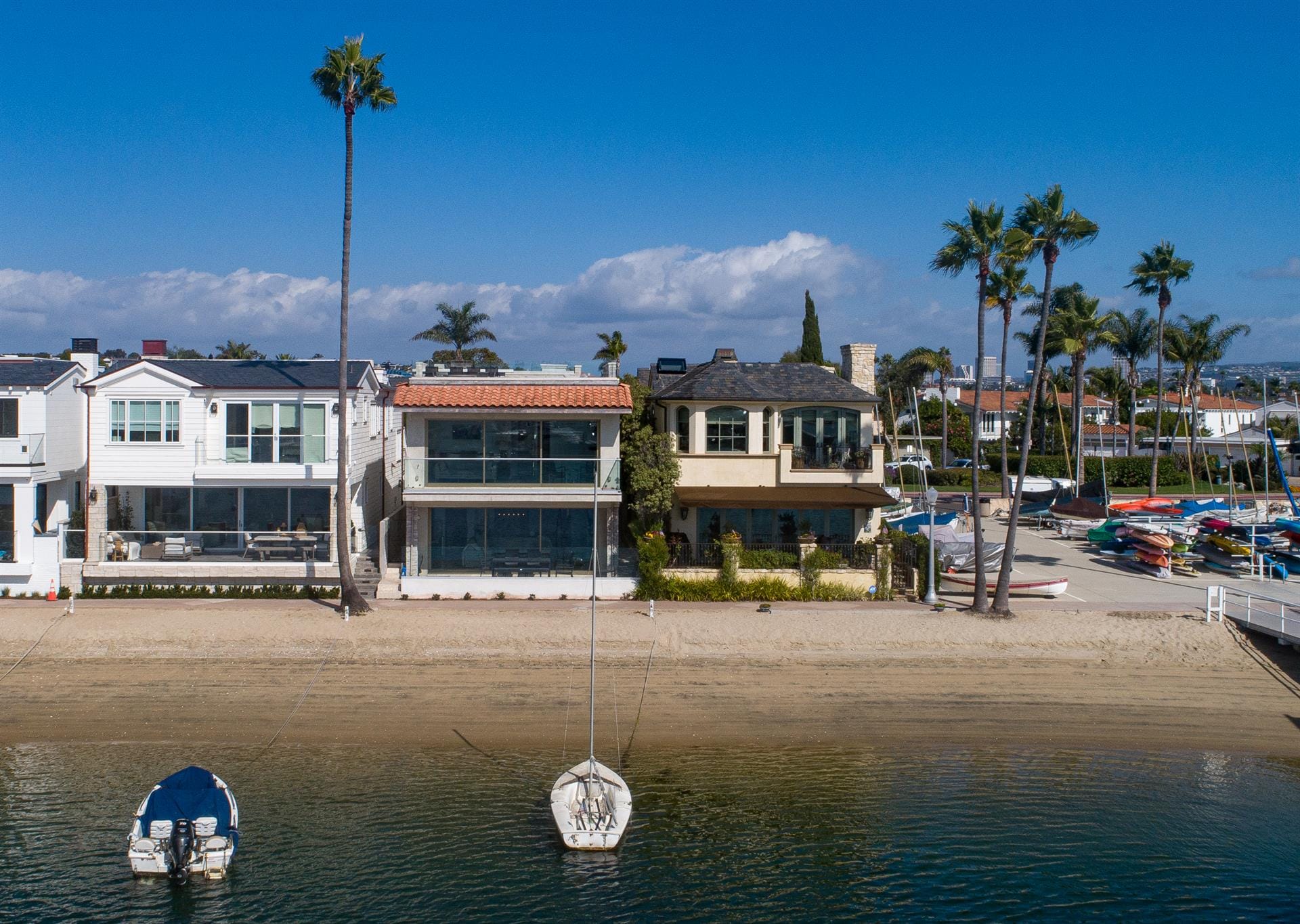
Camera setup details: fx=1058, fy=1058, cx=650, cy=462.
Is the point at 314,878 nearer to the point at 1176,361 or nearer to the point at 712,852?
the point at 712,852

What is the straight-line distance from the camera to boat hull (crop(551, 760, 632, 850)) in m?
17.2

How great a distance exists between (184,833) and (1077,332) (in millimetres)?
38918

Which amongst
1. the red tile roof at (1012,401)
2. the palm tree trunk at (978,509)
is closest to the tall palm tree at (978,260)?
the palm tree trunk at (978,509)

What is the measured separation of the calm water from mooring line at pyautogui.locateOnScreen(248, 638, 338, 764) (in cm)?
32

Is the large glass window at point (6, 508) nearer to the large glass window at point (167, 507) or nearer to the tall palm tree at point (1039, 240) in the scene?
the large glass window at point (167, 507)

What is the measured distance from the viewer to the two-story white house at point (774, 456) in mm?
32188

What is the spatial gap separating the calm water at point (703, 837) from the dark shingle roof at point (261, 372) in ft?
41.4

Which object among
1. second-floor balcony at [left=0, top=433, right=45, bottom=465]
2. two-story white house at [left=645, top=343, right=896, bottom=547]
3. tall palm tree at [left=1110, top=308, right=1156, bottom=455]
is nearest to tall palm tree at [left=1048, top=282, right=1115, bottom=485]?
tall palm tree at [left=1110, top=308, right=1156, bottom=455]

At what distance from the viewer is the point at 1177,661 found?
26.4 metres

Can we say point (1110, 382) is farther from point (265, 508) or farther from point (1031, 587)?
point (265, 508)

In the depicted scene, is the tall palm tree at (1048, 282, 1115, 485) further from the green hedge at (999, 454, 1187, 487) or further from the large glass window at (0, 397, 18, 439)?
the large glass window at (0, 397, 18, 439)

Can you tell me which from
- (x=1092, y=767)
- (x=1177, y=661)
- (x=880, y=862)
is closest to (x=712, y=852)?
(x=880, y=862)

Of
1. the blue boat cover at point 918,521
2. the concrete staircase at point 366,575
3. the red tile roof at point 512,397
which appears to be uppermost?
the red tile roof at point 512,397

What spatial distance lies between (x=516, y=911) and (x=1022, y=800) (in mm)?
9630
